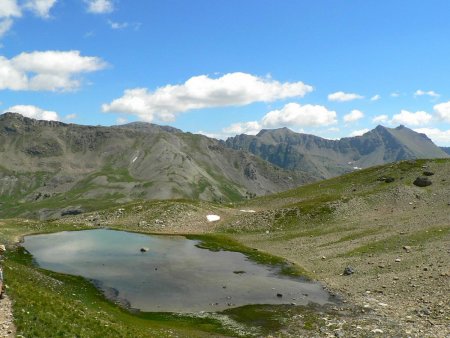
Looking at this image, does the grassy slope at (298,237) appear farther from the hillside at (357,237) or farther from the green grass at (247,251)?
the green grass at (247,251)

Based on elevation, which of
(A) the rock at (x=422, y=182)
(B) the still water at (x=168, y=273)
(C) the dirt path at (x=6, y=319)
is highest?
(A) the rock at (x=422, y=182)

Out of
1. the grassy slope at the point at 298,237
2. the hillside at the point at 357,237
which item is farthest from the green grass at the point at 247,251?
the hillside at the point at 357,237

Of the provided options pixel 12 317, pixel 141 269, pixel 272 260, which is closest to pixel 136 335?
pixel 12 317

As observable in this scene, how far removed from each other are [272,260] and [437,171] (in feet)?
212

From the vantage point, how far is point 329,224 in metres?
86.2

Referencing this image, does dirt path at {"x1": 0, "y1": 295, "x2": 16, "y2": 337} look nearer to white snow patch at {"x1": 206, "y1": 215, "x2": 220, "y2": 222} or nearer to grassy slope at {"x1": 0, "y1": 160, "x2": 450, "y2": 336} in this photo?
grassy slope at {"x1": 0, "y1": 160, "x2": 450, "y2": 336}

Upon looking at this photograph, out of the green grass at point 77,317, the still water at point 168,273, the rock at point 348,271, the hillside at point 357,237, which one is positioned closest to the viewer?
the green grass at point 77,317

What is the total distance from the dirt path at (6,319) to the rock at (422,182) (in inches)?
3712

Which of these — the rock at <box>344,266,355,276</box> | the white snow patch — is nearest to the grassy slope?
the rock at <box>344,266,355,276</box>

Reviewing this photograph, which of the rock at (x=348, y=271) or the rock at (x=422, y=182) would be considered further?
the rock at (x=422, y=182)

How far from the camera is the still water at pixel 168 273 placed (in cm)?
4725

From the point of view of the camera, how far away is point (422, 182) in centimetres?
9988

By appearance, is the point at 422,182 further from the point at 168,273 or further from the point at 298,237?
the point at 168,273

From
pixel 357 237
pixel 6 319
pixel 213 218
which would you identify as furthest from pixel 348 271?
pixel 213 218
